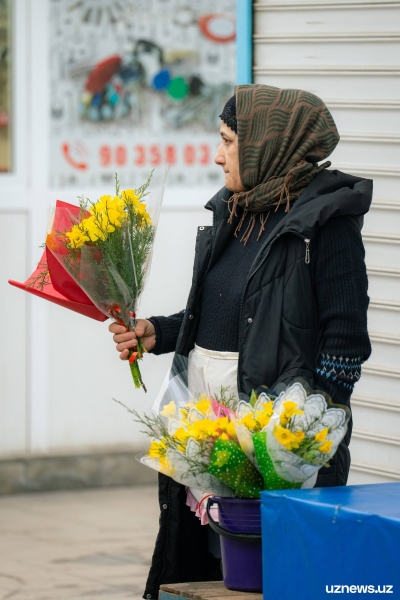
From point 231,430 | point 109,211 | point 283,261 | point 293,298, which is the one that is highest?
point 109,211

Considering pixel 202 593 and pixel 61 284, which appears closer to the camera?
pixel 202 593

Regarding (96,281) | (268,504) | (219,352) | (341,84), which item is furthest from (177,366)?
(341,84)

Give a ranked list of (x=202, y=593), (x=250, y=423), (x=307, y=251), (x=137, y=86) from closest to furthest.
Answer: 1. (x=250, y=423)
2. (x=202, y=593)
3. (x=307, y=251)
4. (x=137, y=86)

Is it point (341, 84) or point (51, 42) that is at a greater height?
point (51, 42)

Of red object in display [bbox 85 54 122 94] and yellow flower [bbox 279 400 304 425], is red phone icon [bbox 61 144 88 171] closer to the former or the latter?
red object in display [bbox 85 54 122 94]

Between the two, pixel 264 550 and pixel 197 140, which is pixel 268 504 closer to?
pixel 264 550

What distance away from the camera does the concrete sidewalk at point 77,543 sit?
18.0 feet

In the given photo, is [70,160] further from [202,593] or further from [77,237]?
[202,593]

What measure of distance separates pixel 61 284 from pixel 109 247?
0.28 m

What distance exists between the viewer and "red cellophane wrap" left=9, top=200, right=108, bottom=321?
3471 millimetres

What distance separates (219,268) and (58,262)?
1.68ft

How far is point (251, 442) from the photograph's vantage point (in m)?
2.63

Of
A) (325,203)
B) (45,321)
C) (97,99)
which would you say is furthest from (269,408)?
(97,99)

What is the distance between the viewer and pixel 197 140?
7.51 meters
